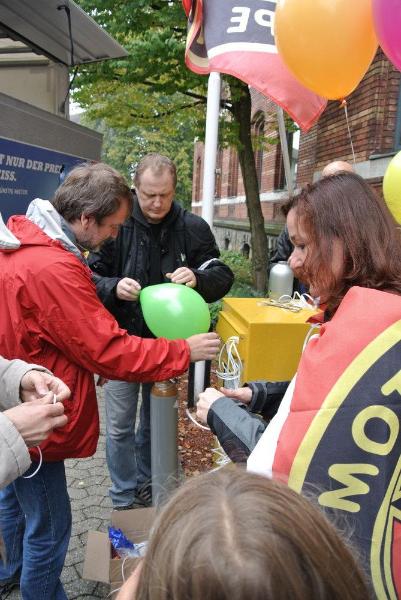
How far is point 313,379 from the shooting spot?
1.21 metres

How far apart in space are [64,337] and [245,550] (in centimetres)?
127

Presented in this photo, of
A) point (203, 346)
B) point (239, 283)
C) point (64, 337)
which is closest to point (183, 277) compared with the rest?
point (203, 346)

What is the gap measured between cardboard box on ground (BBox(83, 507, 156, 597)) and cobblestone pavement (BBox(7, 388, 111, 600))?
0.91 ft

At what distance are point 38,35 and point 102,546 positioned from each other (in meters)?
3.98

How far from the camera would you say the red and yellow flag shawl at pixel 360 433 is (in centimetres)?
115

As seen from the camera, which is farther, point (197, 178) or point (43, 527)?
point (197, 178)

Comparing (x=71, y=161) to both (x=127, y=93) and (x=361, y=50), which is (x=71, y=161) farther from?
(x=127, y=93)

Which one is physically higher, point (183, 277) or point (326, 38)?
point (326, 38)

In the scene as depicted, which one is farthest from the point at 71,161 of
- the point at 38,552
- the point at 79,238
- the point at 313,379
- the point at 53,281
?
the point at 313,379

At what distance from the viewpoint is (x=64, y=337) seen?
1756 mm

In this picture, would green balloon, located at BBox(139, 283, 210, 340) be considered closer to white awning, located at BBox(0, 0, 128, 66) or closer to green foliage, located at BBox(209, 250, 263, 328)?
green foliage, located at BBox(209, 250, 263, 328)

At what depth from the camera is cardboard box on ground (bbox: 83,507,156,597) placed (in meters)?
2.17

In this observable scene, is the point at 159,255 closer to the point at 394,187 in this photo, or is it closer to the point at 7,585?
the point at 394,187

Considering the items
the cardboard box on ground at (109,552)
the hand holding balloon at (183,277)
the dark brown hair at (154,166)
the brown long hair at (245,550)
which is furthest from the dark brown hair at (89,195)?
the brown long hair at (245,550)
